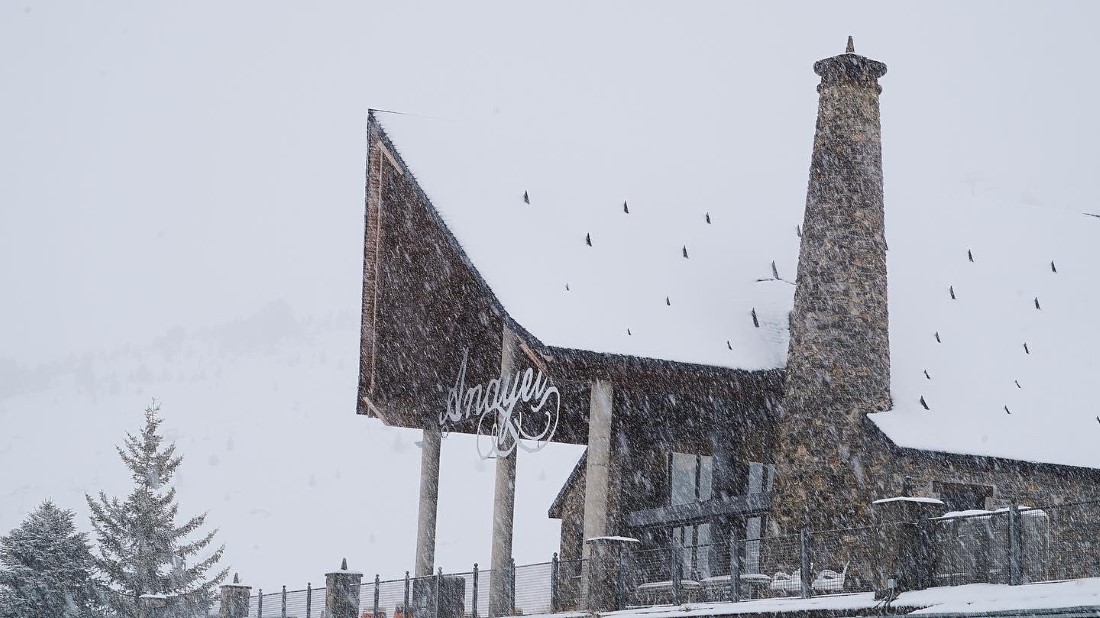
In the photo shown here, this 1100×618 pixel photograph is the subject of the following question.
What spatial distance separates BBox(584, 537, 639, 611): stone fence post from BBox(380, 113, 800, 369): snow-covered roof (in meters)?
3.39

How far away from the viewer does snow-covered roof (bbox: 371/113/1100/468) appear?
2467 centimetres

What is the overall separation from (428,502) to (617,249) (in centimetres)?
751

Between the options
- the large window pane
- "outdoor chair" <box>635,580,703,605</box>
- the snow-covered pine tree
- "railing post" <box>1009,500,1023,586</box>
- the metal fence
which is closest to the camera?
"railing post" <box>1009,500,1023,586</box>

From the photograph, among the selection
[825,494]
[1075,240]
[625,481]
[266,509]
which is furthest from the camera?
[266,509]

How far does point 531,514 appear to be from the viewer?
493ft

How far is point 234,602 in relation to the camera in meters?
32.2

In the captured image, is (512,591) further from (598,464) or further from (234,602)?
(234,602)

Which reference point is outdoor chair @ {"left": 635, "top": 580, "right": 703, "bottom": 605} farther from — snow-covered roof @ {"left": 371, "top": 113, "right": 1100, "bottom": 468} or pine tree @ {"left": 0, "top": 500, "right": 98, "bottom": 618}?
pine tree @ {"left": 0, "top": 500, "right": 98, "bottom": 618}

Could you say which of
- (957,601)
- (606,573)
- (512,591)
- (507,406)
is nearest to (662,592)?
(606,573)

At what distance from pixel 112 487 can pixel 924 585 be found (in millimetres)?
165075

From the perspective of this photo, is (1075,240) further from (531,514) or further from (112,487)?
(112,487)

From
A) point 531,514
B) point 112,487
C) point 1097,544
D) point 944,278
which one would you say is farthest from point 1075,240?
point 112,487

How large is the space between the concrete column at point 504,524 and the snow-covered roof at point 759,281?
1725 mm

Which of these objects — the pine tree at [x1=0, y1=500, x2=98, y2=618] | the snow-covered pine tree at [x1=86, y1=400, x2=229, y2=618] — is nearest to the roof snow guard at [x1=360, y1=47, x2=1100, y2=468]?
the pine tree at [x1=0, y1=500, x2=98, y2=618]
